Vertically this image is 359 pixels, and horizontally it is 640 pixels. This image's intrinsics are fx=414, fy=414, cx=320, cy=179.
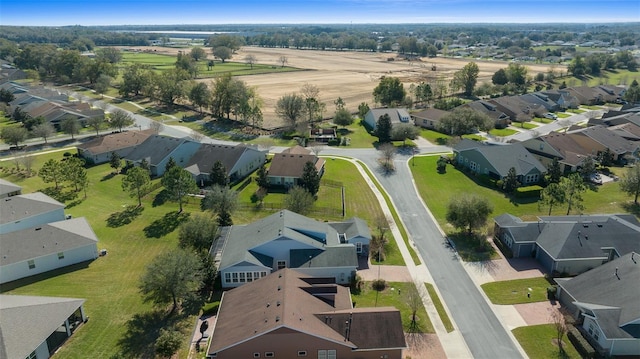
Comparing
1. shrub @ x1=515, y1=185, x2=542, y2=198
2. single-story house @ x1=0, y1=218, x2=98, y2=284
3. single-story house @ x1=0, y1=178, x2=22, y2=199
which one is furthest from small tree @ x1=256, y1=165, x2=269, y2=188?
shrub @ x1=515, y1=185, x2=542, y2=198

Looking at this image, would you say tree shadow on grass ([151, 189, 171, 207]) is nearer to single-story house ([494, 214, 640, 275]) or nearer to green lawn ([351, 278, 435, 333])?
green lawn ([351, 278, 435, 333])

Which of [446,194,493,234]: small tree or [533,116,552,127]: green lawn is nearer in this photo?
[446,194,493,234]: small tree

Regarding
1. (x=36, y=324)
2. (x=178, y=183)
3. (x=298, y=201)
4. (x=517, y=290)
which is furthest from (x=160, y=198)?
(x=517, y=290)

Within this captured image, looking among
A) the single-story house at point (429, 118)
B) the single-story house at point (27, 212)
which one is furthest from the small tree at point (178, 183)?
the single-story house at point (429, 118)

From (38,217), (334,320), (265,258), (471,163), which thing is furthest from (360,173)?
(38,217)

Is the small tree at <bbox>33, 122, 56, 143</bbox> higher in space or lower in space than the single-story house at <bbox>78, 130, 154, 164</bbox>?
higher

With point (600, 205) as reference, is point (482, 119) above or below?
above

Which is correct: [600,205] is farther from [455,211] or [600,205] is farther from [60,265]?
[60,265]
